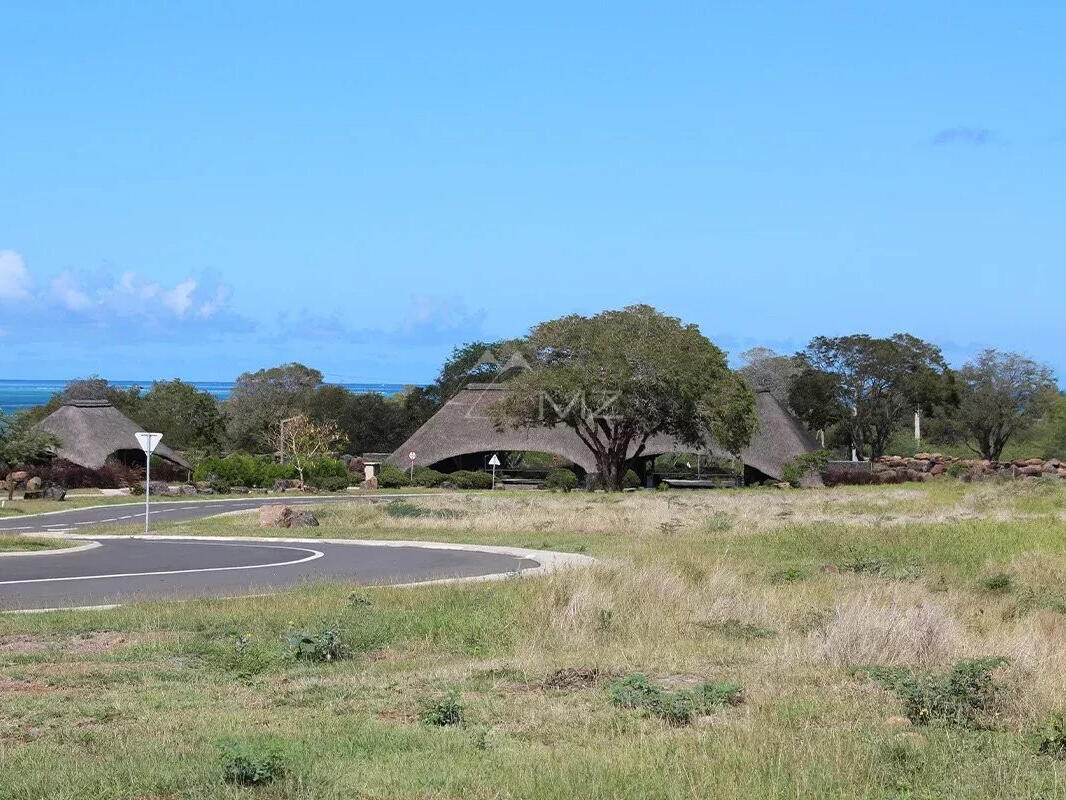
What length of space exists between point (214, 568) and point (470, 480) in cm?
4427

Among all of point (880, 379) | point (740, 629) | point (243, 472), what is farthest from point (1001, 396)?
point (740, 629)

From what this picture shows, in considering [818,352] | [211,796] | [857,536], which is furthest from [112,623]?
[818,352]

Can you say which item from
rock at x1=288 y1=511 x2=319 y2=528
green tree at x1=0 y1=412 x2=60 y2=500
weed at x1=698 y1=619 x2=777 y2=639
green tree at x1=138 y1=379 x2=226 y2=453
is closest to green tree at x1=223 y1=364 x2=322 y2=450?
green tree at x1=138 y1=379 x2=226 y2=453

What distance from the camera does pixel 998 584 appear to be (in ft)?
63.0

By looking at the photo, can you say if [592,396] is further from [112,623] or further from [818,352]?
[112,623]

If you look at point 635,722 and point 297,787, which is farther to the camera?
point 635,722

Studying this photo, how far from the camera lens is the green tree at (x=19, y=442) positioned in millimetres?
58812

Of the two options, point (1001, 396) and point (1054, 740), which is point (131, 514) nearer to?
point (1054, 740)

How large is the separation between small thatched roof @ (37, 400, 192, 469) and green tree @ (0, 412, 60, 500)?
3.97 m

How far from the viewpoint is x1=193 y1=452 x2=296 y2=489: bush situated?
6341 cm

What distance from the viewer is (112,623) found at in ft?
49.2

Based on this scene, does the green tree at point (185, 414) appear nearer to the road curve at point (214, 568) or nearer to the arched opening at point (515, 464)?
the arched opening at point (515, 464)

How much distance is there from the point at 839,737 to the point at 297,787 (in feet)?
11.2

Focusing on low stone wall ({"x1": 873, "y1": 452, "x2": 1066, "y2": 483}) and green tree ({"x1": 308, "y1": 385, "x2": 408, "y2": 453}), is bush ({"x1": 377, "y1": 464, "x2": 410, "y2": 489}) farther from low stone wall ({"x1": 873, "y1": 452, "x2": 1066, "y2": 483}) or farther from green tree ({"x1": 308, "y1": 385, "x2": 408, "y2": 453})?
low stone wall ({"x1": 873, "y1": 452, "x2": 1066, "y2": 483})
